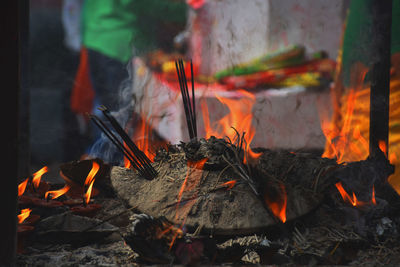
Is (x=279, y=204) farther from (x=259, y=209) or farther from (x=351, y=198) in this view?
(x=351, y=198)

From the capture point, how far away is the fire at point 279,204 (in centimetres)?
226

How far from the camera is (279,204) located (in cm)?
232

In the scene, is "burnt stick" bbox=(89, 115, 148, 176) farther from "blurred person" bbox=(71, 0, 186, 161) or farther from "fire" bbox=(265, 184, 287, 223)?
"blurred person" bbox=(71, 0, 186, 161)

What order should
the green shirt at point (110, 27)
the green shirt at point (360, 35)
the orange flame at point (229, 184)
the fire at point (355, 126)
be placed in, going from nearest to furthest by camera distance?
the orange flame at point (229, 184) → the fire at point (355, 126) → the green shirt at point (360, 35) → the green shirt at point (110, 27)

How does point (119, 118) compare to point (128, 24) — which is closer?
point (119, 118)

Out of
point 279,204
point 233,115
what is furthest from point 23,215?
point 233,115

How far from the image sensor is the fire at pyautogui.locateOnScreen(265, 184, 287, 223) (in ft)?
7.43

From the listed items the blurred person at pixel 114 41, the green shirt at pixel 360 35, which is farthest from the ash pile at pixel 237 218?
the blurred person at pixel 114 41

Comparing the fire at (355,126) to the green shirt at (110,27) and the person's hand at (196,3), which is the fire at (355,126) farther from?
the green shirt at (110,27)

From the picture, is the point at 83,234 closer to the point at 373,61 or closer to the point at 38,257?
the point at 38,257

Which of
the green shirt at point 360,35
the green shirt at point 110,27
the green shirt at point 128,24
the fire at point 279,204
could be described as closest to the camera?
the fire at point 279,204

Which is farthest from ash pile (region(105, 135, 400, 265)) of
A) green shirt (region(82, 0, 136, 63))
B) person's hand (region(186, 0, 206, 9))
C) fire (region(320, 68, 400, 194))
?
green shirt (region(82, 0, 136, 63))

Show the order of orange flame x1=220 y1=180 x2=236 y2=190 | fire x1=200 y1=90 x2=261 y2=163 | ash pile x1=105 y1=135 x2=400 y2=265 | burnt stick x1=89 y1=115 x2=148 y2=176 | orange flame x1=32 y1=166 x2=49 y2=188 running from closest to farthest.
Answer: ash pile x1=105 y1=135 x2=400 y2=265 < orange flame x1=220 y1=180 x2=236 y2=190 < burnt stick x1=89 y1=115 x2=148 y2=176 < orange flame x1=32 y1=166 x2=49 y2=188 < fire x1=200 y1=90 x2=261 y2=163

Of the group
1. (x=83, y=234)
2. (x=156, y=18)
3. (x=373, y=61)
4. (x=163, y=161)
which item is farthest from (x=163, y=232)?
(x=156, y=18)
